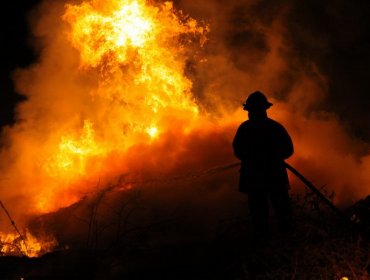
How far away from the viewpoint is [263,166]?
565cm

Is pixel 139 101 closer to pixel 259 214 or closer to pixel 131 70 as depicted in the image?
pixel 131 70

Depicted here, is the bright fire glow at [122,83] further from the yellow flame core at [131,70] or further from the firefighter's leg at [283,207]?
the firefighter's leg at [283,207]

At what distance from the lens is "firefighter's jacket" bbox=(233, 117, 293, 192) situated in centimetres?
560

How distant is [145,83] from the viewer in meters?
13.3

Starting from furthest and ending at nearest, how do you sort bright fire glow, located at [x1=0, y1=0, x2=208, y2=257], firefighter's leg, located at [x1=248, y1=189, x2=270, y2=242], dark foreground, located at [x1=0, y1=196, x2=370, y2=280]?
bright fire glow, located at [x1=0, y1=0, x2=208, y2=257], firefighter's leg, located at [x1=248, y1=189, x2=270, y2=242], dark foreground, located at [x1=0, y1=196, x2=370, y2=280]

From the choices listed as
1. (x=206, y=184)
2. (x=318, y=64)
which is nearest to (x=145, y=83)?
(x=206, y=184)

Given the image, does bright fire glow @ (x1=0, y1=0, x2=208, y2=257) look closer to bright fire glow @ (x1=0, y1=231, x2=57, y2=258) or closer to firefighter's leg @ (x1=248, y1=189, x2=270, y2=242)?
bright fire glow @ (x1=0, y1=231, x2=57, y2=258)

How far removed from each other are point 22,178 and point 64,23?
5.50 m

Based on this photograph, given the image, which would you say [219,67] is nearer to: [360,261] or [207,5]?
[207,5]

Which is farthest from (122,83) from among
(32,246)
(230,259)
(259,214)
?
(230,259)

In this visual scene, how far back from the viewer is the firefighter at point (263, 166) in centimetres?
558

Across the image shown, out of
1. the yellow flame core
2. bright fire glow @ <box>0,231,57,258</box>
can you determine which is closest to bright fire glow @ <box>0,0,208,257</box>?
the yellow flame core

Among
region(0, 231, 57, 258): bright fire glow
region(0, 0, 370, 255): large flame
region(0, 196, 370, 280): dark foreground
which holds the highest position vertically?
region(0, 0, 370, 255): large flame

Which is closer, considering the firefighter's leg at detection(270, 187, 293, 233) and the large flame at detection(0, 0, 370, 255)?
the firefighter's leg at detection(270, 187, 293, 233)
